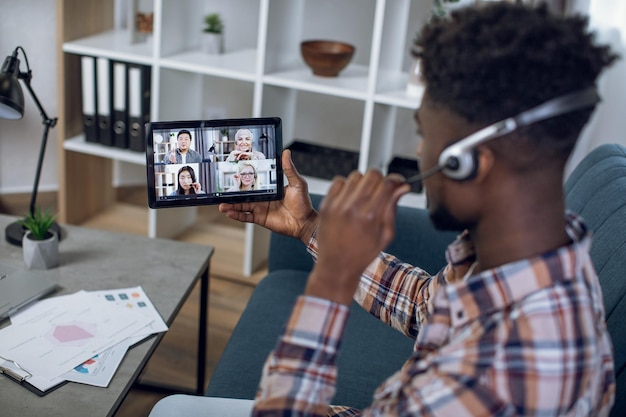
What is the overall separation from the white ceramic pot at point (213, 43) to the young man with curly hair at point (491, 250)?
5.95 ft

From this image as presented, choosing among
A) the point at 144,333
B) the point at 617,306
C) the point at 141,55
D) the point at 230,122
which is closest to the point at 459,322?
the point at 617,306

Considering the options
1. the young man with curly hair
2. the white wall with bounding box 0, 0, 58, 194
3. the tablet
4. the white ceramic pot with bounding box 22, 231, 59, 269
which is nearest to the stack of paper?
the white ceramic pot with bounding box 22, 231, 59, 269

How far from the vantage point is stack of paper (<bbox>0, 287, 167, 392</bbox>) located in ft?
4.19

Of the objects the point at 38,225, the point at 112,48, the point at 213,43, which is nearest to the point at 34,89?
the point at 112,48

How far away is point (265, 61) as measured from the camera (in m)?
2.41

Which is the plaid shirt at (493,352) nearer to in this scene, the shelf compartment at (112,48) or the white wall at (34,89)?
the shelf compartment at (112,48)

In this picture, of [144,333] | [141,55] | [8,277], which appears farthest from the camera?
[141,55]

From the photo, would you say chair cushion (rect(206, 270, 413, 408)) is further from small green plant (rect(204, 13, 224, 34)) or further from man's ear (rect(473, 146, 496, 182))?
small green plant (rect(204, 13, 224, 34))

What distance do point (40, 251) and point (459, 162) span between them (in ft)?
3.65

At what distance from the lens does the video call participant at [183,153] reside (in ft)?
4.29

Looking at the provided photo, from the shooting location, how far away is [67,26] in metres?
2.55

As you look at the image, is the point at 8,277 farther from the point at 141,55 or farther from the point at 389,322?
the point at 141,55

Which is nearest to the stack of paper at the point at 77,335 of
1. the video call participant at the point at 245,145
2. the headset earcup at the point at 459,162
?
the video call participant at the point at 245,145

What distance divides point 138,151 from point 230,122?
138 cm
